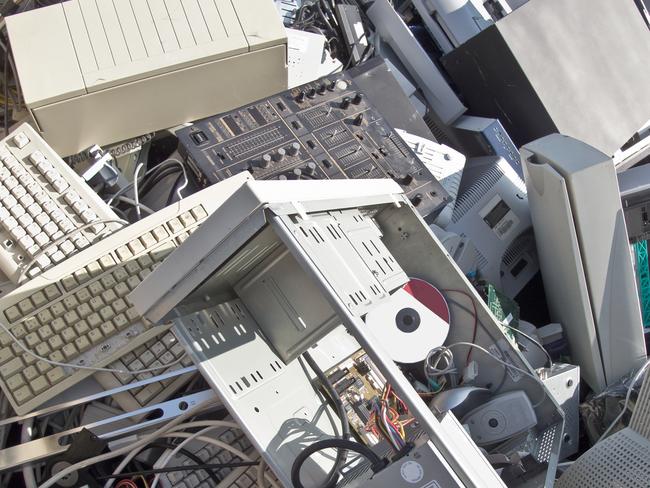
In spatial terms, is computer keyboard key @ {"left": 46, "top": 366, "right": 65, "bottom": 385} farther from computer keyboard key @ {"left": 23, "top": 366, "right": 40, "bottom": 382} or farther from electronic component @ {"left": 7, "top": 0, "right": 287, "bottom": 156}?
electronic component @ {"left": 7, "top": 0, "right": 287, "bottom": 156}

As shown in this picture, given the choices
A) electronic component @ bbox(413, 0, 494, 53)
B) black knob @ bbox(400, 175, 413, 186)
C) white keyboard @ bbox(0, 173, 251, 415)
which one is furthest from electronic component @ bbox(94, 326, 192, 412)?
electronic component @ bbox(413, 0, 494, 53)

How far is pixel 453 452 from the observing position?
106cm

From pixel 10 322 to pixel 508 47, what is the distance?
156cm

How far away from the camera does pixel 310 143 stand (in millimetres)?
Answer: 2002

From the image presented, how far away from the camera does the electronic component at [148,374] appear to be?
5.11 feet

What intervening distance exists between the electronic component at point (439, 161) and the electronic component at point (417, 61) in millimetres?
310

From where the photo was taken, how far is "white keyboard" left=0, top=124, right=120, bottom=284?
1.66 m

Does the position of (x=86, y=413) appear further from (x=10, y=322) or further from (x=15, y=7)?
(x=15, y=7)

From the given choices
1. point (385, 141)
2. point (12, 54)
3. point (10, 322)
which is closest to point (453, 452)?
point (10, 322)

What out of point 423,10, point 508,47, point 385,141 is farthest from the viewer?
point 423,10

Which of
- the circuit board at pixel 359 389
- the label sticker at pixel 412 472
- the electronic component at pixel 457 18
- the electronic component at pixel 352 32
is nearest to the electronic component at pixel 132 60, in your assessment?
the electronic component at pixel 352 32

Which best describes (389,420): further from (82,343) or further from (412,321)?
(82,343)

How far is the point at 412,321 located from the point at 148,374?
56 centimetres

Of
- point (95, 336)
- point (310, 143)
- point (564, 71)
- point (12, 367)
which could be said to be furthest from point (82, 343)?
point (564, 71)
